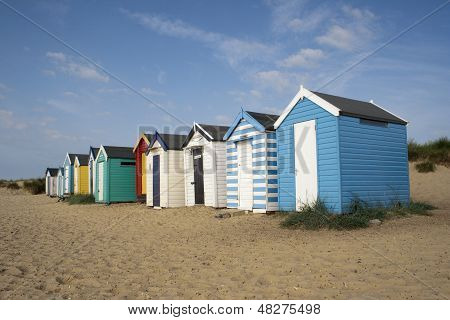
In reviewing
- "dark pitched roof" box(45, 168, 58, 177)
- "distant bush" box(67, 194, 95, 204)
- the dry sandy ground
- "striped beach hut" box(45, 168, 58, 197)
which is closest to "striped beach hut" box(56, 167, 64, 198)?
"striped beach hut" box(45, 168, 58, 197)

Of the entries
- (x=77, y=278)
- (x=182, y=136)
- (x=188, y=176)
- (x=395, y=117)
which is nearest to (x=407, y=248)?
(x=77, y=278)

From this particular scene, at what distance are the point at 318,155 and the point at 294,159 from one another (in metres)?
1.07

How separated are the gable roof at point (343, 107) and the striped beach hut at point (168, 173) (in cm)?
658

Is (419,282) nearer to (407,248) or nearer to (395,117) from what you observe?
(407,248)

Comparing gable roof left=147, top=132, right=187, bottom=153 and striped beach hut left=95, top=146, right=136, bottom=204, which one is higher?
gable roof left=147, top=132, right=187, bottom=153

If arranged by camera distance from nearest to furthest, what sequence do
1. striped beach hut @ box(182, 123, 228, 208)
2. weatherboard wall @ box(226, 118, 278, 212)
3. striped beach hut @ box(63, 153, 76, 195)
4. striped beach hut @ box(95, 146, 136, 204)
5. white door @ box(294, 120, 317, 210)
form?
white door @ box(294, 120, 317, 210) < weatherboard wall @ box(226, 118, 278, 212) < striped beach hut @ box(182, 123, 228, 208) < striped beach hut @ box(95, 146, 136, 204) < striped beach hut @ box(63, 153, 76, 195)

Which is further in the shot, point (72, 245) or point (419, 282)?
point (72, 245)

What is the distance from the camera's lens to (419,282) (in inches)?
202

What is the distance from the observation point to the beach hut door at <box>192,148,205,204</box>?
1666 cm

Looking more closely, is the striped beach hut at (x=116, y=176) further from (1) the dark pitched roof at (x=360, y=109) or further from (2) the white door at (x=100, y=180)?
(1) the dark pitched roof at (x=360, y=109)

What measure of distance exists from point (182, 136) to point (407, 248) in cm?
1380

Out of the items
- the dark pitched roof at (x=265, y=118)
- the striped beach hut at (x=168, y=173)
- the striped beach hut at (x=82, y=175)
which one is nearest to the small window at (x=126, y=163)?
the striped beach hut at (x=168, y=173)

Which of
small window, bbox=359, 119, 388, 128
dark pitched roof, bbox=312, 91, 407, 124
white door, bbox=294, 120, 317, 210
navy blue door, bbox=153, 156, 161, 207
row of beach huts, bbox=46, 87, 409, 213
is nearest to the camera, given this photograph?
row of beach huts, bbox=46, 87, 409, 213

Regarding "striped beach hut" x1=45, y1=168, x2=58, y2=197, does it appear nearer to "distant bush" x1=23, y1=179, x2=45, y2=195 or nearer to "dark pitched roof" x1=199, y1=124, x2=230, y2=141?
"distant bush" x1=23, y1=179, x2=45, y2=195
